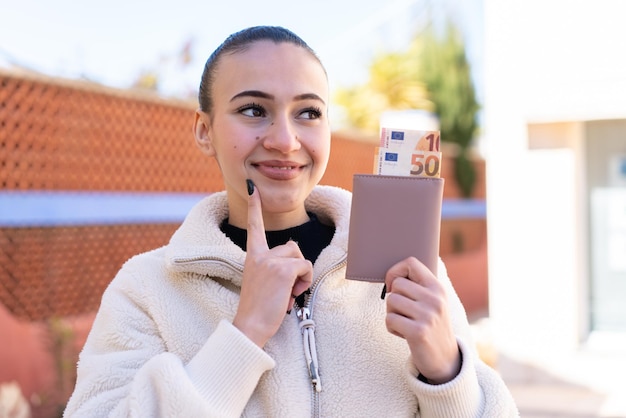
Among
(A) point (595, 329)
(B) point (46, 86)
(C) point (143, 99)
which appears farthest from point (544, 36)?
(B) point (46, 86)

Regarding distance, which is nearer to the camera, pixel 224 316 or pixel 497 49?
pixel 224 316

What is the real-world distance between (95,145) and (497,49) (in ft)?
10.7

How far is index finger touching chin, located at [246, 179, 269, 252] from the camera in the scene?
155 centimetres

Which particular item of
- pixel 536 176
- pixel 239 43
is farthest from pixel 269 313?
pixel 536 176

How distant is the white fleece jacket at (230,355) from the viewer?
146 centimetres

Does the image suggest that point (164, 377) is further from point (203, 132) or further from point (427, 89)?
point (427, 89)

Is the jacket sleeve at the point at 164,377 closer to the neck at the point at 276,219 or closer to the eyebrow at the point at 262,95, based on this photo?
the neck at the point at 276,219

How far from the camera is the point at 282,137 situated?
157 centimetres

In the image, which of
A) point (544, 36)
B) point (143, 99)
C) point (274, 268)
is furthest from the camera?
point (143, 99)

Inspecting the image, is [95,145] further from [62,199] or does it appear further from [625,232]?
[625,232]

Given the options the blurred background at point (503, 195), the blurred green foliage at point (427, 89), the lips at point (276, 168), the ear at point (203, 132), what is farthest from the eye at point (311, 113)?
the blurred green foliage at point (427, 89)

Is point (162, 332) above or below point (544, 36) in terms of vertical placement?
below

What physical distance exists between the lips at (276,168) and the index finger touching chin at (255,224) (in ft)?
0.12

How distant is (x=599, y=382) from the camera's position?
6.41 meters
